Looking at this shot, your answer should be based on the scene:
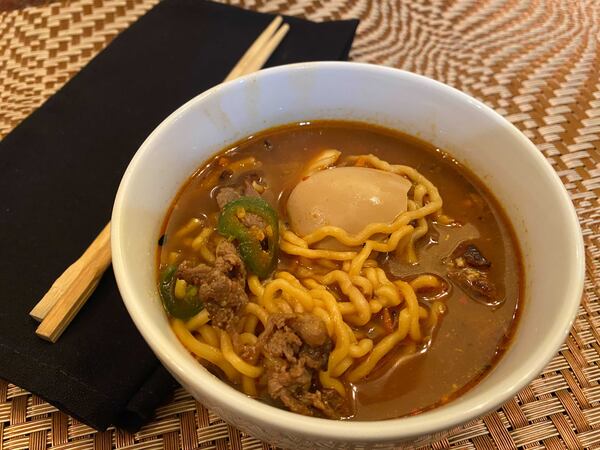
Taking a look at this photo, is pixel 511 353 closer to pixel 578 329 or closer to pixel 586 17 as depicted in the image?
pixel 578 329

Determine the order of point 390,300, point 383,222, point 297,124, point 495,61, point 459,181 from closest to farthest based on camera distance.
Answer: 1. point 390,300
2. point 383,222
3. point 459,181
4. point 297,124
5. point 495,61

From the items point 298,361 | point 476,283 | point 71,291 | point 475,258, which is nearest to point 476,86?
point 475,258

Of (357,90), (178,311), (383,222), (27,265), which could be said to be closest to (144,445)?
(178,311)

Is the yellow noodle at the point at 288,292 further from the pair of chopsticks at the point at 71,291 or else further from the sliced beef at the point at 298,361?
the pair of chopsticks at the point at 71,291

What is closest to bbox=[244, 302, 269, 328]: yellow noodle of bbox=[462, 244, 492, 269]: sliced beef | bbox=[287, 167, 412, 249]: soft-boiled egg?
bbox=[287, 167, 412, 249]: soft-boiled egg

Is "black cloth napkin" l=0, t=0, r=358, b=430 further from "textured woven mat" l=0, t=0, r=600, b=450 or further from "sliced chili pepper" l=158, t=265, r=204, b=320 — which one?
"sliced chili pepper" l=158, t=265, r=204, b=320

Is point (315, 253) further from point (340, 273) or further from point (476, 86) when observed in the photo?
point (476, 86)
